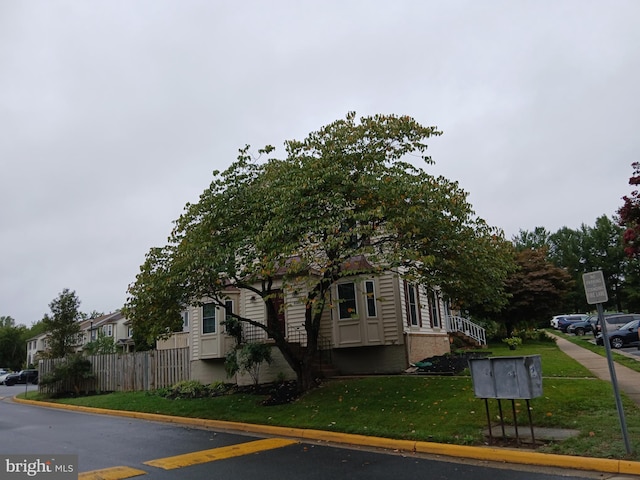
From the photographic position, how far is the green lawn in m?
8.88

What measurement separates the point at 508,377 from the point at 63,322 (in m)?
24.0

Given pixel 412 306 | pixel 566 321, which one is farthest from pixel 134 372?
pixel 566 321

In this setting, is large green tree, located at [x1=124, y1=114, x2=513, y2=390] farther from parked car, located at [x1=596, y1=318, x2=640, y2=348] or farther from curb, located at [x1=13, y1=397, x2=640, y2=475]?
parked car, located at [x1=596, y1=318, x2=640, y2=348]

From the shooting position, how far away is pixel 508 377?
8.64m

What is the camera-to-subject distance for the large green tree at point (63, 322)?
2630cm

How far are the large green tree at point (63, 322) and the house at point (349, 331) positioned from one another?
8.46m

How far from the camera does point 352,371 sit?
63.7ft

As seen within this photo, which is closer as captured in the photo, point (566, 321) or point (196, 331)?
point (196, 331)

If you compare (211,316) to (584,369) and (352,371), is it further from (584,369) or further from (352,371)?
(584,369)

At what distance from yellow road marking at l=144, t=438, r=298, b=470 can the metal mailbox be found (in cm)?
387

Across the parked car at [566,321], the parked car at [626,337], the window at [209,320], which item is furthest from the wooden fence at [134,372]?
the parked car at [566,321]

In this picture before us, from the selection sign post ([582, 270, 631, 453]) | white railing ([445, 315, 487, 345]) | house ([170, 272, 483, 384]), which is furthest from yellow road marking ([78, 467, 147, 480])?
white railing ([445, 315, 487, 345])

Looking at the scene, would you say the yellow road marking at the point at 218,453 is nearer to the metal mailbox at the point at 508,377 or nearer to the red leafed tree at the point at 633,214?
the metal mailbox at the point at 508,377

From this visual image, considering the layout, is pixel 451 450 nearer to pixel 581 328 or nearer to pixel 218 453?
pixel 218 453
